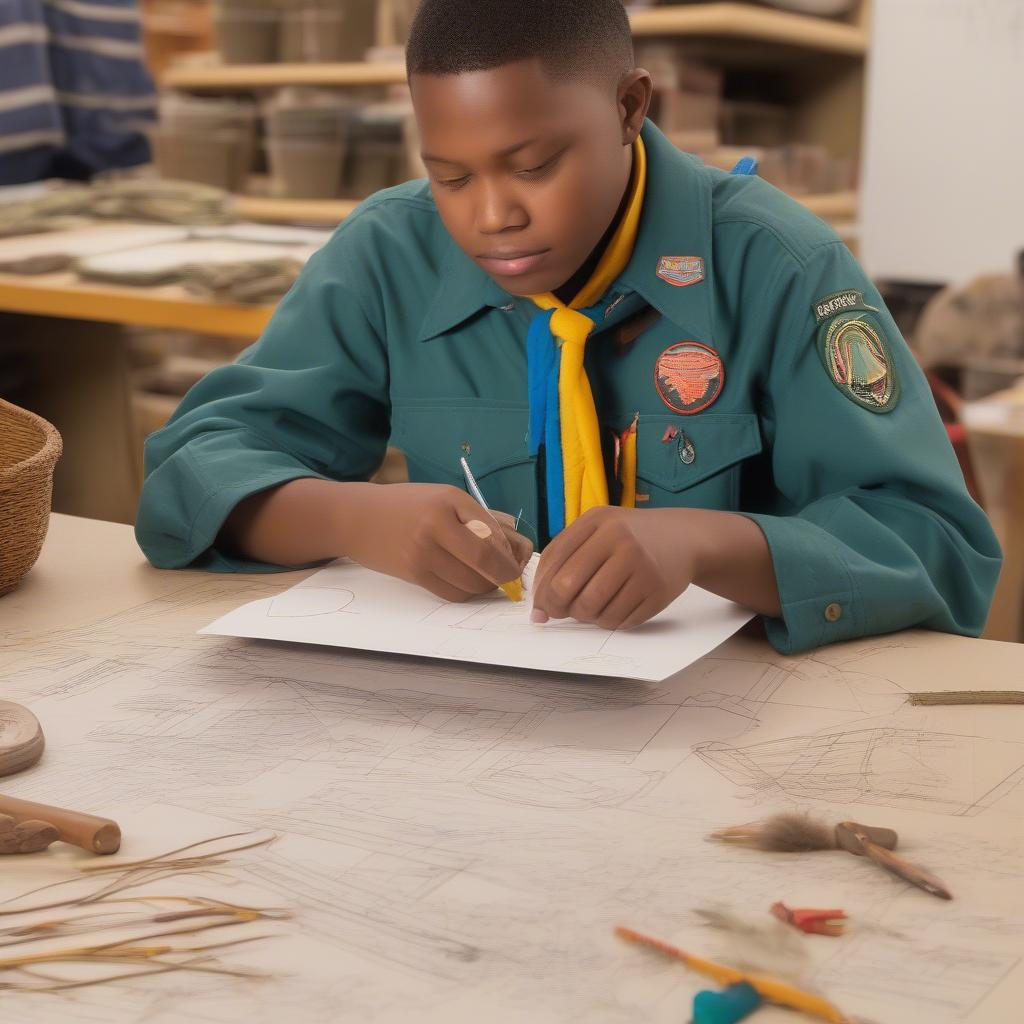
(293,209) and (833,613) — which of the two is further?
(293,209)

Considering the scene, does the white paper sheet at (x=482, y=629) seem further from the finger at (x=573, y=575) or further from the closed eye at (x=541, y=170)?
the closed eye at (x=541, y=170)

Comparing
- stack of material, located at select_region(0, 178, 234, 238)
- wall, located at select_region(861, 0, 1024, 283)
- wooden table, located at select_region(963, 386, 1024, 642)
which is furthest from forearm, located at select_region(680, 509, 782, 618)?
wall, located at select_region(861, 0, 1024, 283)

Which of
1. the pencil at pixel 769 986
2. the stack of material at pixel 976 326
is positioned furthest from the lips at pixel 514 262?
the stack of material at pixel 976 326

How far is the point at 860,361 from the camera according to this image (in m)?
1.02

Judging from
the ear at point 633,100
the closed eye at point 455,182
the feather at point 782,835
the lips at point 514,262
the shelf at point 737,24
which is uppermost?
the shelf at point 737,24

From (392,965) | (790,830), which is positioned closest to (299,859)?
(392,965)

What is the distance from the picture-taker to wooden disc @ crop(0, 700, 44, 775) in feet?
2.39

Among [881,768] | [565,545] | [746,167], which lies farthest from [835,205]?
[881,768]

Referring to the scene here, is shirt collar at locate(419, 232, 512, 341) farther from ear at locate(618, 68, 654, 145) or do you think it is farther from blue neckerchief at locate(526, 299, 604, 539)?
ear at locate(618, 68, 654, 145)

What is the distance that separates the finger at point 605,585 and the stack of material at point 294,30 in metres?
2.83

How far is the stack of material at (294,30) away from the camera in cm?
336

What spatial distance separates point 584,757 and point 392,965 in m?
0.22

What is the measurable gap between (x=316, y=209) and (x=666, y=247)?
2.26m

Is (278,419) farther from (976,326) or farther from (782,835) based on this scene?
(976,326)
